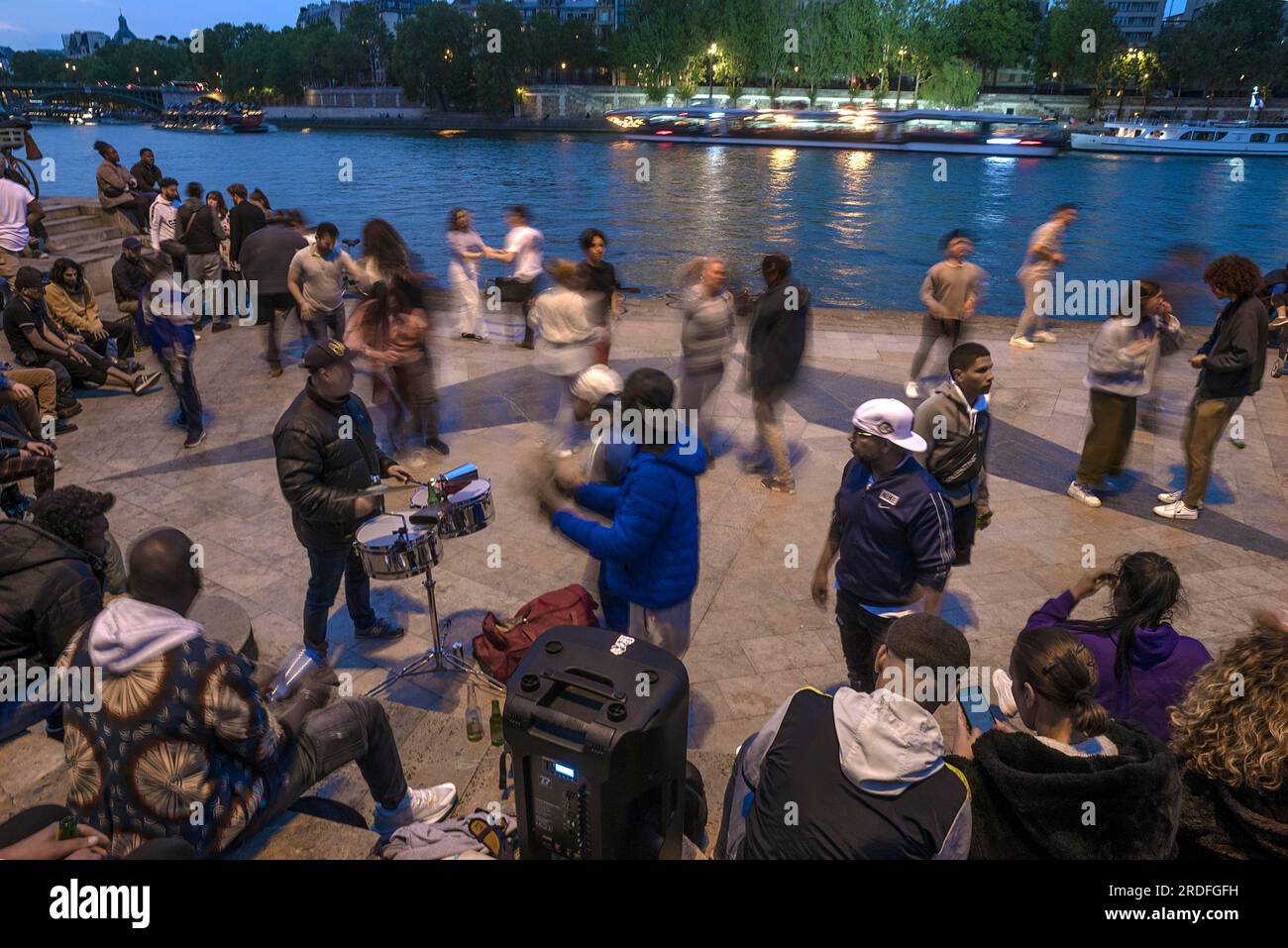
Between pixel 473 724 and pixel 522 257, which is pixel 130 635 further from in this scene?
pixel 522 257

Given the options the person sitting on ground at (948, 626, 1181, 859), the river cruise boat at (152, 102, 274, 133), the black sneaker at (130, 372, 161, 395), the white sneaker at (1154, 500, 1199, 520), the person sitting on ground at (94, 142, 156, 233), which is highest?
the river cruise boat at (152, 102, 274, 133)

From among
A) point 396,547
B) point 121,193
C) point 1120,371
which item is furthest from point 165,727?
point 121,193

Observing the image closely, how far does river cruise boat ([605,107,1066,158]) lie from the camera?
6894 centimetres

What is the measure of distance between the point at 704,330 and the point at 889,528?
11.4 feet

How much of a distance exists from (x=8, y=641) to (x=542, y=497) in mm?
2273

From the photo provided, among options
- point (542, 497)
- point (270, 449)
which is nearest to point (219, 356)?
point (270, 449)

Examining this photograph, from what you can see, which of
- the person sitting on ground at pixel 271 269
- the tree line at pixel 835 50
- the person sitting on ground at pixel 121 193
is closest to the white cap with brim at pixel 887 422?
the person sitting on ground at pixel 271 269

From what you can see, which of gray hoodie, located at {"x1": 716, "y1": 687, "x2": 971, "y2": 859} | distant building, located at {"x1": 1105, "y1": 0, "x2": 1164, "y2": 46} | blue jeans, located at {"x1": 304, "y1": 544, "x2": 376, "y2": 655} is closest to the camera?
gray hoodie, located at {"x1": 716, "y1": 687, "x2": 971, "y2": 859}

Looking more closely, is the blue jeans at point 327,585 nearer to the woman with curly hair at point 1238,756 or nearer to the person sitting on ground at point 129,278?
the woman with curly hair at point 1238,756

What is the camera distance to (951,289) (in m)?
8.17

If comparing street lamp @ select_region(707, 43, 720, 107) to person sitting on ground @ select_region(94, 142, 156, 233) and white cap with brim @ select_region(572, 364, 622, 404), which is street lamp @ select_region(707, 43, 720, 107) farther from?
white cap with brim @ select_region(572, 364, 622, 404)

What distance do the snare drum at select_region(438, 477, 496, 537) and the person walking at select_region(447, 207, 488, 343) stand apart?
6.62m

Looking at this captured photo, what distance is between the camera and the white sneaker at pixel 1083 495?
6.67 metres

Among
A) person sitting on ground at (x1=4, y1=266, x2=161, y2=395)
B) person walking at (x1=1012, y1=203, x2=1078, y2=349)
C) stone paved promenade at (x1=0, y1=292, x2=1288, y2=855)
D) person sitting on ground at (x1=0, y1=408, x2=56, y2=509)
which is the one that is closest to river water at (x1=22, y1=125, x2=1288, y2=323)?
person walking at (x1=1012, y1=203, x2=1078, y2=349)
